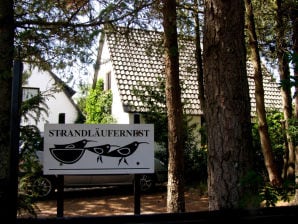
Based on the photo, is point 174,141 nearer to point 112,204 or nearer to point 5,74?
point 5,74

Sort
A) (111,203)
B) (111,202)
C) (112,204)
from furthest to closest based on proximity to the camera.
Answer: (111,202), (111,203), (112,204)

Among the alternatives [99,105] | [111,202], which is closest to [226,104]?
[111,202]

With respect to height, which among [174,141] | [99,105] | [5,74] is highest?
[99,105]

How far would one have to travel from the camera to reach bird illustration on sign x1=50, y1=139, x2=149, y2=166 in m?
7.71

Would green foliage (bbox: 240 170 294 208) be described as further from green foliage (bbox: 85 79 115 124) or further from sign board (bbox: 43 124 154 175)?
green foliage (bbox: 85 79 115 124)

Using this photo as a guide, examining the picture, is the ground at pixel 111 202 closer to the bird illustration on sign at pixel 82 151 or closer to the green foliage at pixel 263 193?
the bird illustration on sign at pixel 82 151

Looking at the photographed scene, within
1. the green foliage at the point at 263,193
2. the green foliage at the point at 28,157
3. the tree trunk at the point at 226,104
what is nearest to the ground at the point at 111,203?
the green foliage at the point at 28,157

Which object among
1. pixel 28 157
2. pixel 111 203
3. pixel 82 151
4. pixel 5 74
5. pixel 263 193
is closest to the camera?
pixel 263 193

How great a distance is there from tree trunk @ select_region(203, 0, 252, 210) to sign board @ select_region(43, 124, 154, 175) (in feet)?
14.4

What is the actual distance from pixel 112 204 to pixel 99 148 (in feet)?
12.0

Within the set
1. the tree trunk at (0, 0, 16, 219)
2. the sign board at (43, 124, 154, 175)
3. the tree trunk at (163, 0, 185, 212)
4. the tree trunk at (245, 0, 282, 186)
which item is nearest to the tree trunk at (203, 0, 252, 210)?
the tree trunk at (0, 0, 16, 219)

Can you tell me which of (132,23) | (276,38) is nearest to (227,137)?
(132,23)

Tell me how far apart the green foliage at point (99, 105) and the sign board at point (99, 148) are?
12130 mm

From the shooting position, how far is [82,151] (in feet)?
25.7
